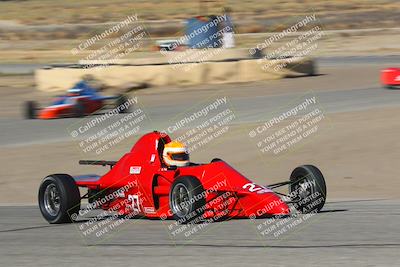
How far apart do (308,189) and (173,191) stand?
171 centimetres

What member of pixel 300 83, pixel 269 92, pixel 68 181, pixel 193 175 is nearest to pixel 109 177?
pixel 68 181

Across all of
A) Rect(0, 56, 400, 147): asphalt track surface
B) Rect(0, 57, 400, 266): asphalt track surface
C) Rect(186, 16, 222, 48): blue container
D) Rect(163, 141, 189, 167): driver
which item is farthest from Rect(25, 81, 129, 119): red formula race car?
Rect(163, 141, 189, 167): driver

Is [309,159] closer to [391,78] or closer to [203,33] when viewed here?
[391,78]

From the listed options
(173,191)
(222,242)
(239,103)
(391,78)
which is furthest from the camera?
(391,78)

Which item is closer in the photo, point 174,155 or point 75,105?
point 174,155

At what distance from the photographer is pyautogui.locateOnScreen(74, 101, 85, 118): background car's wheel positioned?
27.2 metres

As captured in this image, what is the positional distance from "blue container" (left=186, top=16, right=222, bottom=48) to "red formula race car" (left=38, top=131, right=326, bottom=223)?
3029 centimetres

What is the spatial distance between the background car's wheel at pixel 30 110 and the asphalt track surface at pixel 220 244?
15.2m

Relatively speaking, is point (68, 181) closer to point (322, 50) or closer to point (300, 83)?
point (300, 83)

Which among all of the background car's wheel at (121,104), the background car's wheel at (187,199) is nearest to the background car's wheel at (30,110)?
the background car's wheel at (121,104)

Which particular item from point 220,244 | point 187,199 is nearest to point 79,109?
point 187,199

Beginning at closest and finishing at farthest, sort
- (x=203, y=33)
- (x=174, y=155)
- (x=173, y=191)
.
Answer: (x=173, y=191) < (x=174, y=155) < (x=203, y=33)

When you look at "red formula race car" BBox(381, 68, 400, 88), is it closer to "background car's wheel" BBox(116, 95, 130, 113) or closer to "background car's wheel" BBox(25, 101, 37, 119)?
"background car's wheel" BBox(116, 95, 130, 113)

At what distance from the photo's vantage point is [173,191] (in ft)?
35.2
